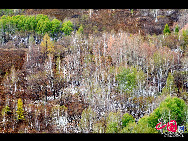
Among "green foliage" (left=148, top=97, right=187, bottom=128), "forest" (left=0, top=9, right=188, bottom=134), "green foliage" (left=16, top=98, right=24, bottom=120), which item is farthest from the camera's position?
"green foliage" (left=16, top=98, right=24, bottom=120)

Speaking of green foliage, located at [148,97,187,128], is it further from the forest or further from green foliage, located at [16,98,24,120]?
green foliage, located at [16,98,24,120]

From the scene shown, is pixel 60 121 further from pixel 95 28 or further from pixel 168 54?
pixel 95 28

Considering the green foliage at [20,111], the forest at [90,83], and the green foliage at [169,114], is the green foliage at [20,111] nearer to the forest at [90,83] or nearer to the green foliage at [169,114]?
the forest at [90,83]

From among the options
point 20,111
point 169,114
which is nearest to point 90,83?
point 20,111

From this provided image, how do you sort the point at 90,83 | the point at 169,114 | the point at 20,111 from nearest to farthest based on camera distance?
the point at 169,114 < the point at 20,111 < the point at 90,83

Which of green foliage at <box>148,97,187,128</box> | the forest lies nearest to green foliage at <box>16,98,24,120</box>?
the forest

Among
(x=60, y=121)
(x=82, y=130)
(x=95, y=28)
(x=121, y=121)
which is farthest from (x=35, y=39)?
(x=121, y=121)

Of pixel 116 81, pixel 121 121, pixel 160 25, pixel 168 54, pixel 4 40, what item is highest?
pixel 160 25

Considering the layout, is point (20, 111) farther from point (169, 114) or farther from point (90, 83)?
point (169, 114)
